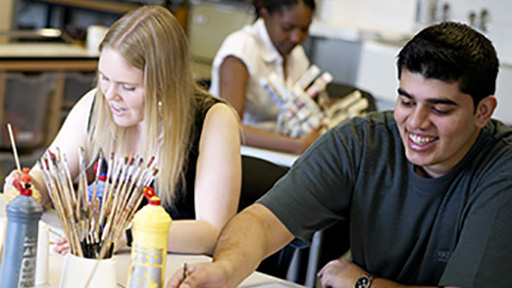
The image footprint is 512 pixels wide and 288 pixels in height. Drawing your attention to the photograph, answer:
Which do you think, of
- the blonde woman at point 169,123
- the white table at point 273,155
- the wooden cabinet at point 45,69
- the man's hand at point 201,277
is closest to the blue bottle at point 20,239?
the man's hand at point 201,277

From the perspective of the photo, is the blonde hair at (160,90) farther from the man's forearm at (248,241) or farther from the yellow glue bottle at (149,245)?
the yellow glue bottle at (149,245)

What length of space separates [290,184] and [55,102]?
10.7 ft

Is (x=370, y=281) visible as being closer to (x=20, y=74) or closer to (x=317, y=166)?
(x=317, y=166)

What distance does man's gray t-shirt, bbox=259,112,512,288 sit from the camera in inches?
67.6

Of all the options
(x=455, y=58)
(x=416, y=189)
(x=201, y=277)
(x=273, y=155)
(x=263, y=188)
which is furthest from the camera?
(x=273, y=155)

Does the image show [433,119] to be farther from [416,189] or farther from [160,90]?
[160,90]

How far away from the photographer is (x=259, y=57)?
3326 millimetres

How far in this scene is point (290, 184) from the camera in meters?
1.76

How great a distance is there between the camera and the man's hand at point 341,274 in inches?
69.2

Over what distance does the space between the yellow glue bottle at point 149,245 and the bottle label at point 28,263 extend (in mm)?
162

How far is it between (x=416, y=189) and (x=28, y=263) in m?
0.85

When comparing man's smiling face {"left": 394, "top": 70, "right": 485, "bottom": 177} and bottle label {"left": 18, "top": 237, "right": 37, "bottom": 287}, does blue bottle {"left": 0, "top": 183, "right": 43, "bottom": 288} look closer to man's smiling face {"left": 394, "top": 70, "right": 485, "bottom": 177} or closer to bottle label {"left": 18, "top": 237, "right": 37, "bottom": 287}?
bottle label {"left": 18, "top": 237, "right": 37, "bottom": 287}

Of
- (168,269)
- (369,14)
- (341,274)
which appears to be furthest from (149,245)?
(369,14)

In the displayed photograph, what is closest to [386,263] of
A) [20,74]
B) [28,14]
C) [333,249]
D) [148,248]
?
[148,248]
